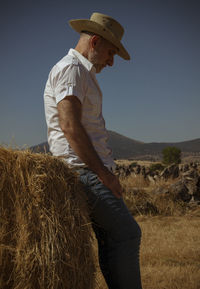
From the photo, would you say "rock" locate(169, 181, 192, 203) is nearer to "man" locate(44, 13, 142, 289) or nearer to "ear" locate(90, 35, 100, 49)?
"man" locate(44, 13, 142, 289)

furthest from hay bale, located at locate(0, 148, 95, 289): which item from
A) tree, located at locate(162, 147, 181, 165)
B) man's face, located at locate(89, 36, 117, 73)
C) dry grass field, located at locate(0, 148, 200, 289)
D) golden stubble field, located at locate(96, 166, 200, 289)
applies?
tree, located at locate(162, 147, 181, 165)

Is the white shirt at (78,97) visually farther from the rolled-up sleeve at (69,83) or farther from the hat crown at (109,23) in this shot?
the hat crown at (109,23)

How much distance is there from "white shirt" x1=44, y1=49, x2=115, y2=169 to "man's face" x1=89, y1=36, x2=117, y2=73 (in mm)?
96

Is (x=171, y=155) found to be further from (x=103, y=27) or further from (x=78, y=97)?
(x=78, y=97)

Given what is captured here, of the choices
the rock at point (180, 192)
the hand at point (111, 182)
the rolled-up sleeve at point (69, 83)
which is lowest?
the rock at point (180, 192)

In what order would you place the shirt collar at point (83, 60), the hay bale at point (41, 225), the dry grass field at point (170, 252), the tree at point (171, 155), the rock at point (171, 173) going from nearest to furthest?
the hay bale at point (41, 225) < the shirt collar at point (83, 60) < the dry grass field at point (170, 252) < the rock at point (171, 173) < the tree at point (171, 155)

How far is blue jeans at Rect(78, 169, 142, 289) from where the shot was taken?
194cm

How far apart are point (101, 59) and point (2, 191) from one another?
110 centimetres

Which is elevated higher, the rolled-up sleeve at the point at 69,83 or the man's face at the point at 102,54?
the man's face at the point at 102,54

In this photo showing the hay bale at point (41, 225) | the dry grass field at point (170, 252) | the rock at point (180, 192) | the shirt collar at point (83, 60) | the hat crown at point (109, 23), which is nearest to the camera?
the hay bale at point (41, 225)

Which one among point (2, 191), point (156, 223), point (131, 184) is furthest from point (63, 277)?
point (131, 184)

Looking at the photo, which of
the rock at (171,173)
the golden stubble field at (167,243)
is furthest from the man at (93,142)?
the rock at (171,173)

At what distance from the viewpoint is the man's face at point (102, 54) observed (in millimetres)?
2146

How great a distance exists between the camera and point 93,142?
2.03 m
